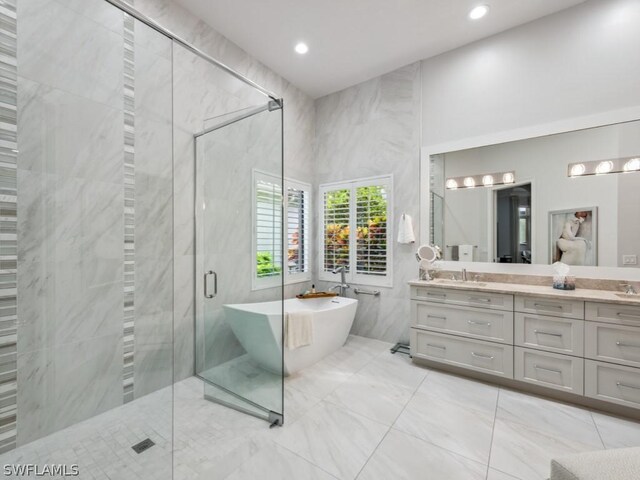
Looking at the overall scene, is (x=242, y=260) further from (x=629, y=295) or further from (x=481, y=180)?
(x=629, y=295)

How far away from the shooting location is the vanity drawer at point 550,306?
7.12 feet

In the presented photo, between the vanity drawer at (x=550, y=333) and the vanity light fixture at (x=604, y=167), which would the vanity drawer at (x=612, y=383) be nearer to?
the vanity drawer at (x=550, y=333)

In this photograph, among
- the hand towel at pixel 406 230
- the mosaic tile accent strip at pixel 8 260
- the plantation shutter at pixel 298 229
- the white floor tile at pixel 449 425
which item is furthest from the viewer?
the plantation shutter at pixel 298 229

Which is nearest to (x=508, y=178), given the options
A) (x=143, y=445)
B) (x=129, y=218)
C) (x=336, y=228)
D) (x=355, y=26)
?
(x=336, y=228)

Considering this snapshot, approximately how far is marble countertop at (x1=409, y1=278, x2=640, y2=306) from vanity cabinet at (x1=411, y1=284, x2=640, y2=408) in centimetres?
3

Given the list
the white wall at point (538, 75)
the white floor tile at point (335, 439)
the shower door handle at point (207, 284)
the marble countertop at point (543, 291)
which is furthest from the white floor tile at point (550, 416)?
the white wall at point (538, 75)

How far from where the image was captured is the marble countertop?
206 cm

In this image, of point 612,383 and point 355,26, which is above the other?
point 355,26

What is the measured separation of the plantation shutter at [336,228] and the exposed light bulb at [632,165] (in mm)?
2649

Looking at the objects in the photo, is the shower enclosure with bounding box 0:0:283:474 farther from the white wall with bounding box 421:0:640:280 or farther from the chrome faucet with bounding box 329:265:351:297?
the white wall with bounding box 421:0:640:280

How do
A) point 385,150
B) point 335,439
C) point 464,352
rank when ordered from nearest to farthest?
1. point 335,439
2. point 464,352
3. point 385,150

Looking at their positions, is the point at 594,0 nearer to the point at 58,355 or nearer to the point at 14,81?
the point at 14,81

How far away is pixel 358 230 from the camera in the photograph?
3.80m

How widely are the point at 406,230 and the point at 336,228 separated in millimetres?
1014
